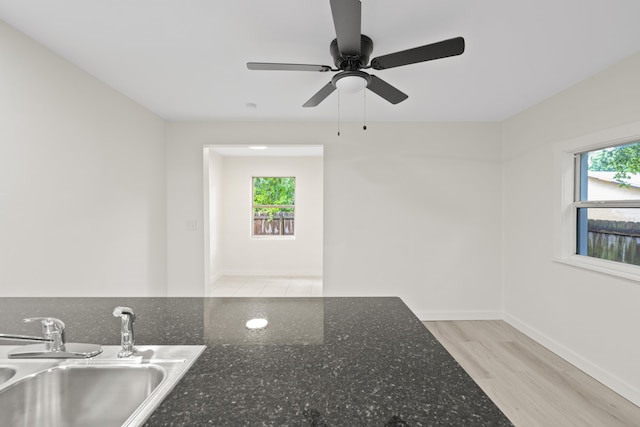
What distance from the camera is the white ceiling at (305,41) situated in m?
1.62

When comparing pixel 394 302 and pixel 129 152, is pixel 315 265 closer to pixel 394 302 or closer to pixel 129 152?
pixel 129 152

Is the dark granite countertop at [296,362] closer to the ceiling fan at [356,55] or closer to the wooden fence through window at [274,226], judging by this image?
the ceiling fan at [356,55]

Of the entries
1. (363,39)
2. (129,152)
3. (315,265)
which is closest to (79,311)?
(363,39)

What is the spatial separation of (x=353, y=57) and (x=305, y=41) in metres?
0.44

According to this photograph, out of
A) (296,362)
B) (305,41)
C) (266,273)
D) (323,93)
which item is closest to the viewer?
(296,362)

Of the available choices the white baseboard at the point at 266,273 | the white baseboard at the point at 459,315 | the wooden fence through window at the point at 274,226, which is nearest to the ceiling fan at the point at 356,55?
the white baseboard at the point at 459,315

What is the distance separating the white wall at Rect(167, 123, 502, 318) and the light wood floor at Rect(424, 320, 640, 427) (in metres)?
0.59

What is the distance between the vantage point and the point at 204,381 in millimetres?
717

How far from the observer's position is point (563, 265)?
8.79ft

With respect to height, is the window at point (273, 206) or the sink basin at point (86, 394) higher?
the window at point (273, 206)

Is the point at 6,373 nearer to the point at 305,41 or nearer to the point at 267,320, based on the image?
the point at 267,320

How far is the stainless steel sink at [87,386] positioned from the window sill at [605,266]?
110 inches

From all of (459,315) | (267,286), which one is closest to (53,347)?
(459,315)

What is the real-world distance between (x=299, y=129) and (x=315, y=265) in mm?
3151
